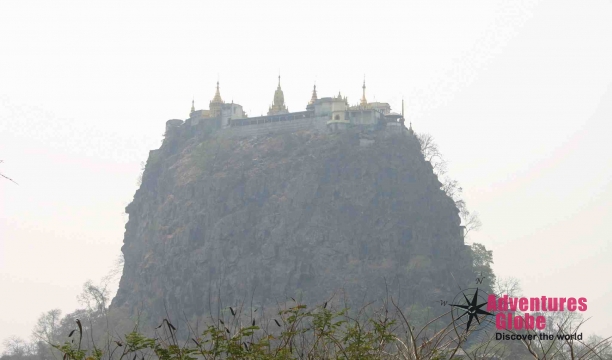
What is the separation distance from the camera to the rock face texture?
75.4 metres

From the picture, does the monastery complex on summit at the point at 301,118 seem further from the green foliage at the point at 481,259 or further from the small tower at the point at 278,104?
the green foliage at the point at 481,259

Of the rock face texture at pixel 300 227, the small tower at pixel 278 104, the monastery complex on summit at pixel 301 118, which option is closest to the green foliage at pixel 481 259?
the rock face texture at pixel 300 227

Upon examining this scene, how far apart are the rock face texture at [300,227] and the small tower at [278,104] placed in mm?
6290

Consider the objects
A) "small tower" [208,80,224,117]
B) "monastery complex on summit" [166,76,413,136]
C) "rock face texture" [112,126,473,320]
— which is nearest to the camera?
"rock face texture" [112,126,473,320]

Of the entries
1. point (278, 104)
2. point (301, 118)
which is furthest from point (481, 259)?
point (278, 104)

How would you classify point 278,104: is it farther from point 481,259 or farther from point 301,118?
point 481,259

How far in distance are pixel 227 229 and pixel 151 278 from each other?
8.50 m

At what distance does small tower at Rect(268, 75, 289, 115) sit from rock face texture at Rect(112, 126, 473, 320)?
6.29 metres

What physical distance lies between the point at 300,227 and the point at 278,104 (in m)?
20.0

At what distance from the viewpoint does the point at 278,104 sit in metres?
93.2

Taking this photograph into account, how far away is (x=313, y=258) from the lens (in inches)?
2987

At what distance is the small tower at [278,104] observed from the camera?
90056 mm

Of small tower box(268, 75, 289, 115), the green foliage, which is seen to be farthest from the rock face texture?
small tower box(268, 75, 289, 115)

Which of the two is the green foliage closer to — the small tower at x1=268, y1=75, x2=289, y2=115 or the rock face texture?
the rock face texture
